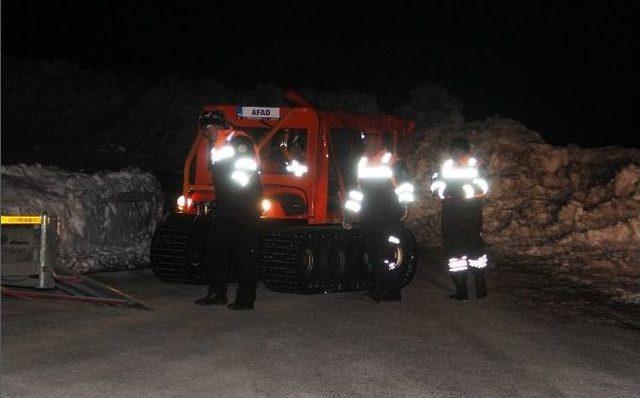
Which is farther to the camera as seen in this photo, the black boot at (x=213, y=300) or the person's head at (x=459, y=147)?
the person's head at (x=459, y=147)

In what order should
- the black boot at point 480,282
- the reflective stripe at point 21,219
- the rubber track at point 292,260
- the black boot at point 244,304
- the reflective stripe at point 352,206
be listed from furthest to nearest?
the reflective stripe at point 352,206
the black boot at point 480,282
the rubber track at point 292,260
the black boot at point 244,304
the reflective stripe at point 21,219

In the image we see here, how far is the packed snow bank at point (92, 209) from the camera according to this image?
11945 mm

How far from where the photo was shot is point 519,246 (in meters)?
15.9

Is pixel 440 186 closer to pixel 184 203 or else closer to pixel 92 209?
pixel 184 203

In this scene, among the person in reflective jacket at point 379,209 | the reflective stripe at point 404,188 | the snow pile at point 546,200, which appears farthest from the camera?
the snow pile at point 546,200

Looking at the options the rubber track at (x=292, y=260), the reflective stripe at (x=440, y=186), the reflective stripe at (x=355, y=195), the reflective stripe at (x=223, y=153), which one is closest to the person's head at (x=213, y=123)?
the reflective stripe at (x=223, y=153)

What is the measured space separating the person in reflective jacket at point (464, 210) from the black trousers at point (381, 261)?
0.67m

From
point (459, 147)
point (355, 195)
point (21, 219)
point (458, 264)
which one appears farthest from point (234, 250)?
point (459, 147)

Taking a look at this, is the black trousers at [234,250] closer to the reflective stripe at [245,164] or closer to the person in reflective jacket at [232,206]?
the person in reflective jacket at [232,206]

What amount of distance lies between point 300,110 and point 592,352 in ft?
17.1

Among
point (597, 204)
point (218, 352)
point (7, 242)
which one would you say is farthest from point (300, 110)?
point (597, 204)

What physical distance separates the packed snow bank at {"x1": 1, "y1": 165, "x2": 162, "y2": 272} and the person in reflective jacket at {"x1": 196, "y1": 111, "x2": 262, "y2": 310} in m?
3.12

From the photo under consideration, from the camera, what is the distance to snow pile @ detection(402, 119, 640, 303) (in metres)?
14.8

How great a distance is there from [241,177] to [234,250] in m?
0.80
